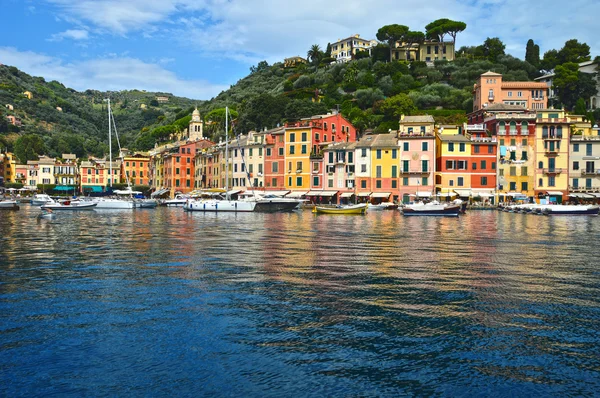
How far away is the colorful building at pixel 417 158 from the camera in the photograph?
244 feet

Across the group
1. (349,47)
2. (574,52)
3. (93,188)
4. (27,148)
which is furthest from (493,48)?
(27,148)

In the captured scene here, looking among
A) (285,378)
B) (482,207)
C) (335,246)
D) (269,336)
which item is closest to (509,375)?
(285,378)

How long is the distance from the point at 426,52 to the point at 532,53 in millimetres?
24758

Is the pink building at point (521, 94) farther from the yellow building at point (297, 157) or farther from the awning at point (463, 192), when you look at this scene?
the yellow building at point (297, 157)

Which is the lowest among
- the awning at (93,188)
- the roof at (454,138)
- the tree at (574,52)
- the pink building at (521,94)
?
the awning at (93,188)

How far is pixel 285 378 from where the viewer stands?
28.9 feet

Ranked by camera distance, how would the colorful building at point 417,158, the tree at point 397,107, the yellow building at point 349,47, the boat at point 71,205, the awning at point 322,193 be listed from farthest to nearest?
the yellow building at point 349,47
the tree at point 397,107
the awning at point 322,193
the colorful building at point 417,158
the boat at point 71,205

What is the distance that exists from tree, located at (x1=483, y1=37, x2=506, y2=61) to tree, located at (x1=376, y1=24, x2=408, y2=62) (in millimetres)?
20375

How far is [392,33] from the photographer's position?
445ft

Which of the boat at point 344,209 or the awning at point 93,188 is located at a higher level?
the awning at point 93,188

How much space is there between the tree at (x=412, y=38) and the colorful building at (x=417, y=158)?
65.9m

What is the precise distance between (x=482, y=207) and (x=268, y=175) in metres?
32.8

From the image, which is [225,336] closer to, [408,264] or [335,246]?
[408,264]

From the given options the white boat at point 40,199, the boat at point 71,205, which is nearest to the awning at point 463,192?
the boat at point 71,205
